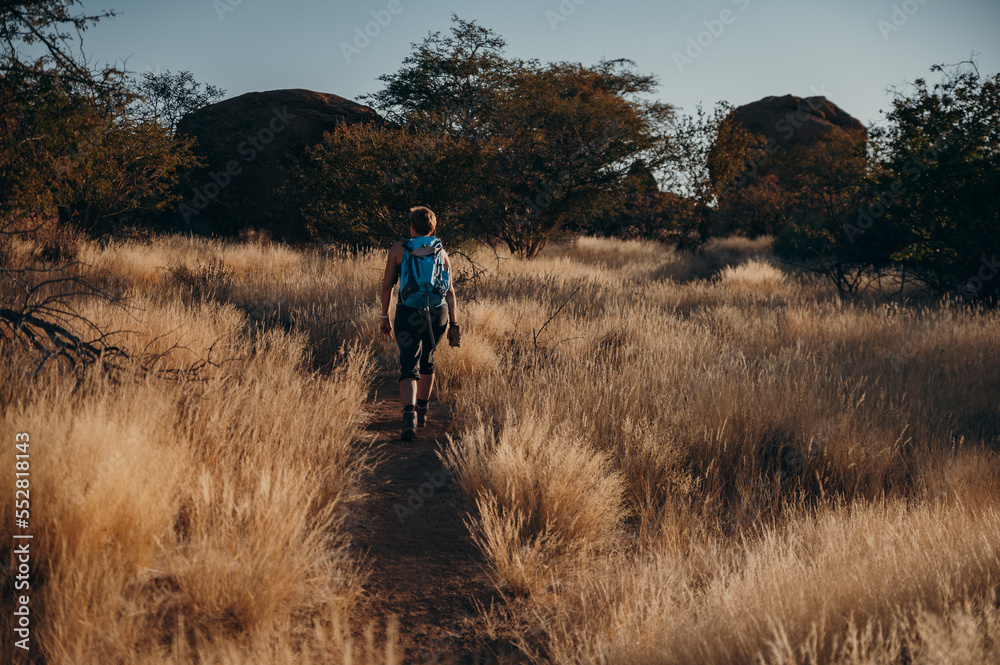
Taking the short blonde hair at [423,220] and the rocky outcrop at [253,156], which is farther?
the rocky outcrop at [253,156]

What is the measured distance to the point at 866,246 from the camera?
516 inches

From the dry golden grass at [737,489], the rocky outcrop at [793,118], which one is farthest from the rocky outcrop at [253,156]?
the rocky outcrop at [793,118]

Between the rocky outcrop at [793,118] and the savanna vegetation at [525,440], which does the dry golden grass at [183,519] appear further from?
the rocky outcrop at [793,118]

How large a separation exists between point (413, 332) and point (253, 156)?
17718mm

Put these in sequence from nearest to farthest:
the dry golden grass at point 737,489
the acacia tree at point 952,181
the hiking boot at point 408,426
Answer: the dry golden grass at point 737,489
the hiking boot at point 408,426
the acacia tree at point 952,181

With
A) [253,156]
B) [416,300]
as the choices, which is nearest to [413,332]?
[416,300]

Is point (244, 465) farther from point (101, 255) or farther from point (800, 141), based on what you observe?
point (800, 141)

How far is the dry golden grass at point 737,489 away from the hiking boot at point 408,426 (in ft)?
1.27

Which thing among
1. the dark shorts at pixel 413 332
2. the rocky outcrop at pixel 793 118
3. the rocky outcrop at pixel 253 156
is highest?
the rocky outcrop at pixel 793 118

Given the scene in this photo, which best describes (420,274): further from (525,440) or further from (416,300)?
(525,440)

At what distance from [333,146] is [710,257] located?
14.5m

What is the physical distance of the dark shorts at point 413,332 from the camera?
4637 mm

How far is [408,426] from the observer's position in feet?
14.9

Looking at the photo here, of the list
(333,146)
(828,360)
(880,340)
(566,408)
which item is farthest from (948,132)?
(333,146)
